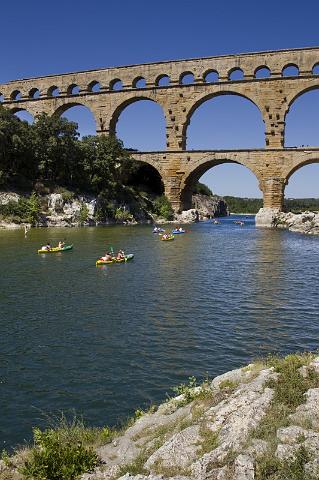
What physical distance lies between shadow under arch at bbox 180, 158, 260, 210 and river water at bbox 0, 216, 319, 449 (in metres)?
30.8

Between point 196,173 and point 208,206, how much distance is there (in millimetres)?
43005

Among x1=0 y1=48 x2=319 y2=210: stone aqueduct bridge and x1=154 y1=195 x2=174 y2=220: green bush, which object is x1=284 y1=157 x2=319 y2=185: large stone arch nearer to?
x1=0 y1=48 x2=319 y2=210: stone aqueduct bridge

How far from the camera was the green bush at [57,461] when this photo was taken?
5.67 meters

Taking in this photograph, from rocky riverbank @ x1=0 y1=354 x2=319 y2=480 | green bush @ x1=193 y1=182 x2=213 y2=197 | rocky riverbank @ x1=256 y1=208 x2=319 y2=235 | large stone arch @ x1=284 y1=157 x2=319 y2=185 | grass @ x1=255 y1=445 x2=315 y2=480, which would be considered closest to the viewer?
grass @ x1=255 y1=445 x2=315 y2=480

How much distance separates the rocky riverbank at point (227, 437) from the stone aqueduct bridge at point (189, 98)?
49.0m

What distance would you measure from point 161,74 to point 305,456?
60016mm

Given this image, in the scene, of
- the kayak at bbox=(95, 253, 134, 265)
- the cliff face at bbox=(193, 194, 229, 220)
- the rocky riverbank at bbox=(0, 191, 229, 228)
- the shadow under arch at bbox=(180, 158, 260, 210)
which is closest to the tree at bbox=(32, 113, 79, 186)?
the rocky riverbank at bbox=(0, 191, 229, 228)

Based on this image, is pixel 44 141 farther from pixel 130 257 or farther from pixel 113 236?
pixel 130 257

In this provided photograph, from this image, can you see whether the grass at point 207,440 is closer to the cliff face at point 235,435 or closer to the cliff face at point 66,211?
the cliff face at point 235,435

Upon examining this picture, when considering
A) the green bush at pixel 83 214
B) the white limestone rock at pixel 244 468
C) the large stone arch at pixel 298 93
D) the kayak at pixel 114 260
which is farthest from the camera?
the large stone arch at pixel 298 93

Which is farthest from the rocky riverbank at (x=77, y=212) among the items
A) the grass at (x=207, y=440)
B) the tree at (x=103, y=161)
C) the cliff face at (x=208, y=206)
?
the grass at (x=207, y=440)

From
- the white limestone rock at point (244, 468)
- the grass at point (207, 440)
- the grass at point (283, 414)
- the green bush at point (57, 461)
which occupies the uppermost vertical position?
the grass at point (283, 414)

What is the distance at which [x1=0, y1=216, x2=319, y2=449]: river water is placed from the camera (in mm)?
9242

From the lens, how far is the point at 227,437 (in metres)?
5.55
